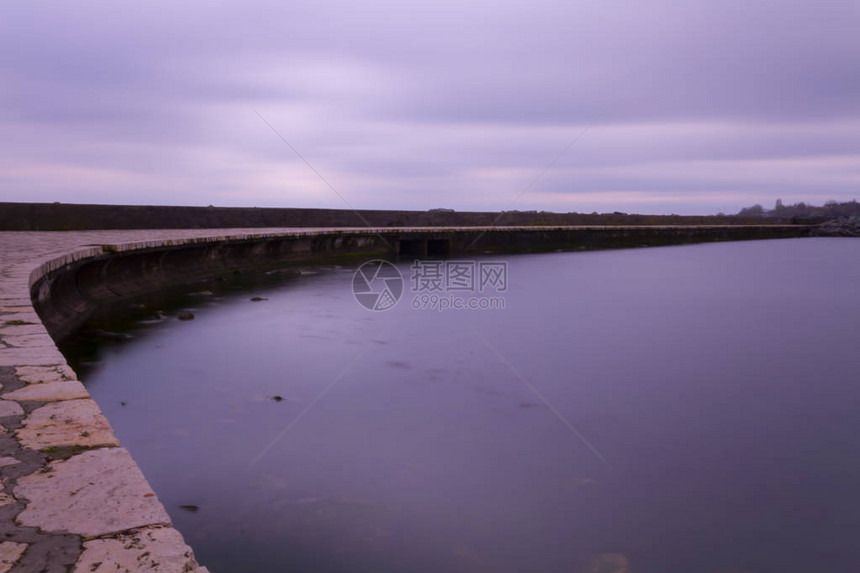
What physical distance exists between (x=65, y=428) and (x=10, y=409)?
0.37m

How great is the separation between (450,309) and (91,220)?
979 centimetres

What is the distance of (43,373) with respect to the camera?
130 inches

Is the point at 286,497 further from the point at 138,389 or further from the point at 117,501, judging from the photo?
the point at 138,389

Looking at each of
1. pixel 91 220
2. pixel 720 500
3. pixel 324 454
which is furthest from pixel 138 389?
pixel 91 220

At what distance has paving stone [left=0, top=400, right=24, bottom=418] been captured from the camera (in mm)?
2660

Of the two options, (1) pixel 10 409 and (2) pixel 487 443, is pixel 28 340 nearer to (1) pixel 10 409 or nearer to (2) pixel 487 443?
(1) pixel 10 409

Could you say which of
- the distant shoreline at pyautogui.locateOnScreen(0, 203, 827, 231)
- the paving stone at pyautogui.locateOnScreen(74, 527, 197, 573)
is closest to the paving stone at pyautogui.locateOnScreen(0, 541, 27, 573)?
the paving stone at pyautogui.locateOnScreen(74, 527, 197, 573)

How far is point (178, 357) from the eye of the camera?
6453 mm

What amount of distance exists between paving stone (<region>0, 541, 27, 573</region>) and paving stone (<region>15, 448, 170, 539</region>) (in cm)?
9

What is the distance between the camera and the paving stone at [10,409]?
8.73ft

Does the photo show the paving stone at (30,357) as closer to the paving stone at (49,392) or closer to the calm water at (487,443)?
the paving stone at (49,392)

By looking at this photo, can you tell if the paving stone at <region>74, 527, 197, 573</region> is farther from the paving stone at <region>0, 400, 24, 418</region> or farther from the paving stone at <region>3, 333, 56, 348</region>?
the paving stone at <region>3, 333, 56, 348</region>

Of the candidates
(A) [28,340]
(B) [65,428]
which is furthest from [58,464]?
(A) [28,340]

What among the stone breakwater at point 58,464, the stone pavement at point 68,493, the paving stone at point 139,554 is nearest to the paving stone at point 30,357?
the stone breakwater at point 58,464
